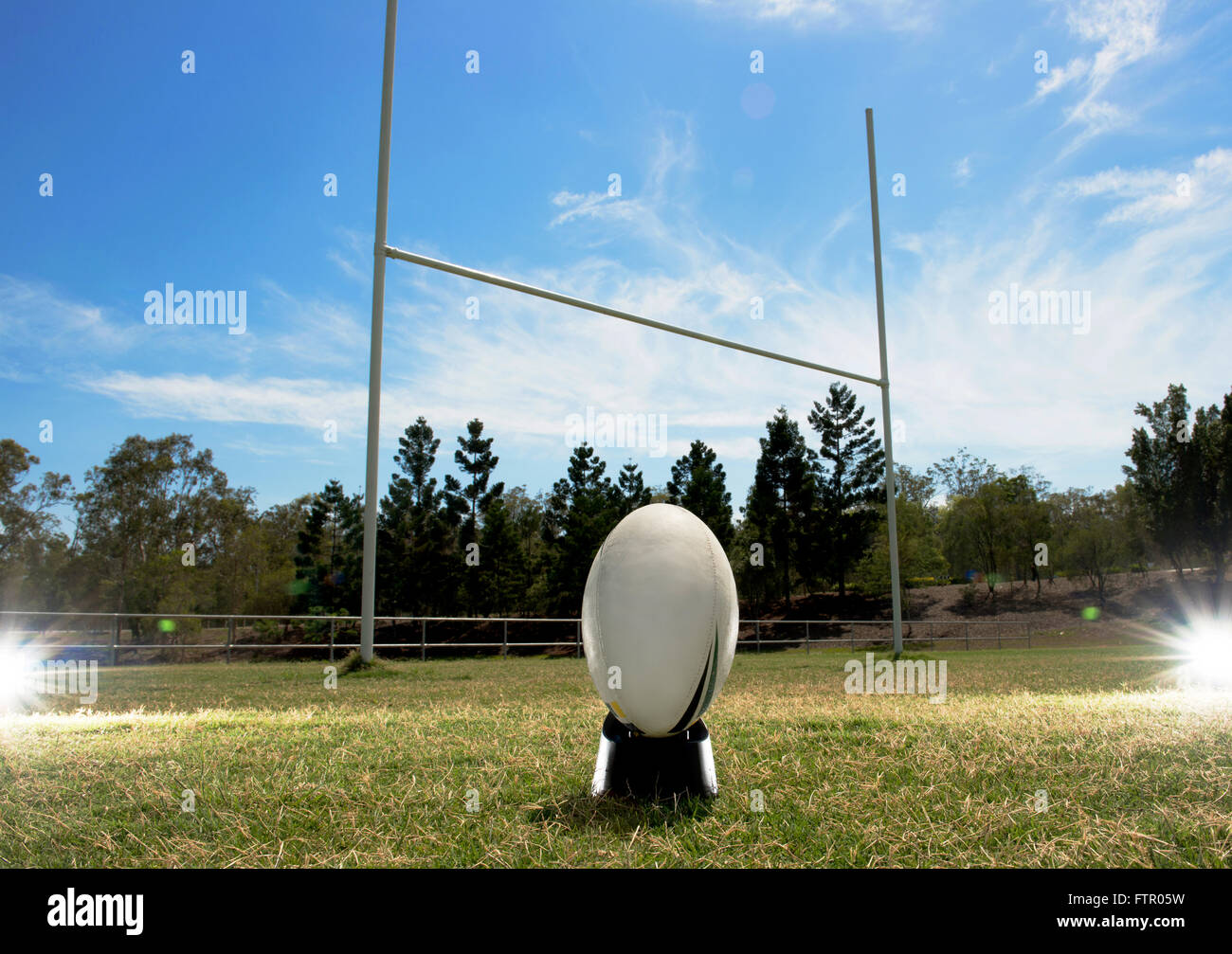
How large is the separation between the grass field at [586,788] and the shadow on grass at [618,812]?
1 centimetres

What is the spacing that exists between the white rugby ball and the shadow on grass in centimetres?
34

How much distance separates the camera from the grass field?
254 centimetres

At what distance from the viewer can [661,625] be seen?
126 inches

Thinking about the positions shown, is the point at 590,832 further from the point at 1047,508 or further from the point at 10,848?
the point at 1047,508

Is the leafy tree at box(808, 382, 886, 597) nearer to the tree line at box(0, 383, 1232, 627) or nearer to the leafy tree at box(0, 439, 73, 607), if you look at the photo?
the tree line at box(0, 383, 1232, 627)

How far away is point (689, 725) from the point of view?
3420 millimetres

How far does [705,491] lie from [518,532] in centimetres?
1059
